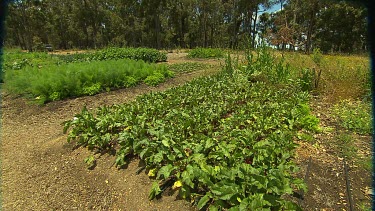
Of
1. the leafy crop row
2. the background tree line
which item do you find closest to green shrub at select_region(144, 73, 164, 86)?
the leafy crop row

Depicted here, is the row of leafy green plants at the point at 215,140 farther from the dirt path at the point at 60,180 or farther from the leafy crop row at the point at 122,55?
the leafy crop row at the point at 122,55

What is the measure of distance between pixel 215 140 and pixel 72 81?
4.46 m

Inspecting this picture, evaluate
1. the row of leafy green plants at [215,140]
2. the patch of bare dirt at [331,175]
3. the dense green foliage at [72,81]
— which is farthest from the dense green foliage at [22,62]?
the patch of bare dirt at [331,175]

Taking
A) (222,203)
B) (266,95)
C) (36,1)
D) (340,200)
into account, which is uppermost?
(36,1)

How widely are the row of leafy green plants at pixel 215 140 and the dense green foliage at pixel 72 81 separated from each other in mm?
2321

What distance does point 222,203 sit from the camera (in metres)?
1.63

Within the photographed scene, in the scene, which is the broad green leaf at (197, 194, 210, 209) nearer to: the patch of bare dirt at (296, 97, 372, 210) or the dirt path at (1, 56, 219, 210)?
the dirt path at (1, 56, 219, 210)

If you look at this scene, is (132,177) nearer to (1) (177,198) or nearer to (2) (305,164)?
(1) (177,198)

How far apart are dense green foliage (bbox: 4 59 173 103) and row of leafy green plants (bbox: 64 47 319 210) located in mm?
2321

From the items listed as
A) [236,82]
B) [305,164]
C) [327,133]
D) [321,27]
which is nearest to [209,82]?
[236,82]

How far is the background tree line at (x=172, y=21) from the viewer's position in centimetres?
2667

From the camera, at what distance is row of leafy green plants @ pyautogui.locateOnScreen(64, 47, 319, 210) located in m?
1.63

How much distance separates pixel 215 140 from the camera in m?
2.35

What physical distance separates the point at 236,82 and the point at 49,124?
3.94m
